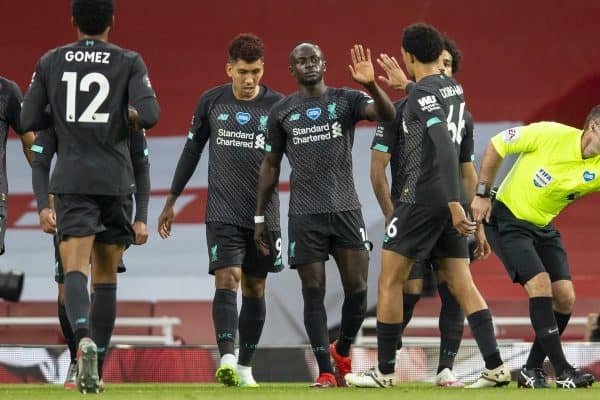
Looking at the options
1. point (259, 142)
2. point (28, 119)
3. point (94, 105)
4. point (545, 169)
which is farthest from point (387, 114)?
point (28, 119)

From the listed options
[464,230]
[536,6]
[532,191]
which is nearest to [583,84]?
[536,6]

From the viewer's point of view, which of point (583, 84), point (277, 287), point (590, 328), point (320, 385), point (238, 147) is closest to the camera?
point (320, 385)

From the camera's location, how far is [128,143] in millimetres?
7227

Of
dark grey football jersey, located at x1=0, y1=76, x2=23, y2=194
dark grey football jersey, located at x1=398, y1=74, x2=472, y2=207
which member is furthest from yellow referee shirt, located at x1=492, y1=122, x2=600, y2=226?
dark grey football jersey, located at x1=0, y1=76, x2=23, y2=194

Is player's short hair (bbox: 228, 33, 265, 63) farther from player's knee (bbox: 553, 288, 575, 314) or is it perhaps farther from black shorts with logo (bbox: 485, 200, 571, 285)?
player's knee (bbox: 553, 288, 575, 314)

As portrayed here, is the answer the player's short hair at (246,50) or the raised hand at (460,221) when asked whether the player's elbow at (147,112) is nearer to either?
the raised hand at (460,221)

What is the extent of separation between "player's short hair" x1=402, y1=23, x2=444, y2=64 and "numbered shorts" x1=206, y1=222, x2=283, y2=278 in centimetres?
161

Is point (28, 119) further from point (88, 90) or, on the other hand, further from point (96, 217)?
point (96, 217)

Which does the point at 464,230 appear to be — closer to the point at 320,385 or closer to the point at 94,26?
the point at 320,385

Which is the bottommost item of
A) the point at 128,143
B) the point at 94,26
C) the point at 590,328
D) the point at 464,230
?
the point at 590,328

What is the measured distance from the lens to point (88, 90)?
7.04 m

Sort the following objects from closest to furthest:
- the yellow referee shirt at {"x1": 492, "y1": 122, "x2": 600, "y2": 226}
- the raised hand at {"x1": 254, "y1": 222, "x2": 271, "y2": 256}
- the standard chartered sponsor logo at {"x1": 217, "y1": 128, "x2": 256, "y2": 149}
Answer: the yellow referee shirt at {"x1": 492, "y1": 122, "x2": 600, "y2": 226}, the raised hand at {"x1": 254, "y1": 222, "x2": 271, "y2": 256}, the standard chartered sponsor logo at {"x1": 217, "y1": 128, "x2": 256, "y2": 149}

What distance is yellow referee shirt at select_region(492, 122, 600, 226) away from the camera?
7.93 metres

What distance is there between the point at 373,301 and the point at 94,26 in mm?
5815
